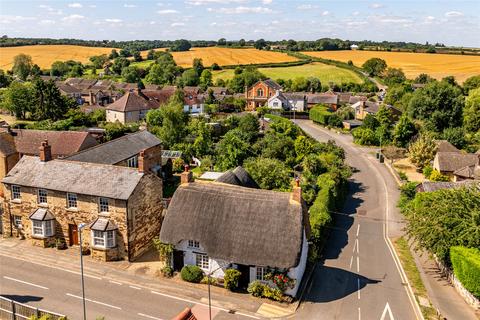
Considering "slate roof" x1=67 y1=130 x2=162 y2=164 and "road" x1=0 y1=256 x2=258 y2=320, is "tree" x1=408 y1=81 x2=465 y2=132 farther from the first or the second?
"road" x1=0 y1=256 x2=258 y2=320

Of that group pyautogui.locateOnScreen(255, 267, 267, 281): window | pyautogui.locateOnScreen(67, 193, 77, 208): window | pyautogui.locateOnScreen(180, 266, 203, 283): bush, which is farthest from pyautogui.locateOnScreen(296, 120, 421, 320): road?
pyautogui.locateOnScreen(67, 193, 77, 208): window

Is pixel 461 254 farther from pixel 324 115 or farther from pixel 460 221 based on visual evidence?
pixel 324 115

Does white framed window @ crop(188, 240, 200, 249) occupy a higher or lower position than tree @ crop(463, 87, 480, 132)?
lower

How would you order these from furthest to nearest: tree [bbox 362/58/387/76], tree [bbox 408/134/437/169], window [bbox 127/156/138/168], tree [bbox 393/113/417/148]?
tree [bbox 362/58/387/76]
tree [bbox 393/113/417/148]
tree [bbox 408/134/437/169]
window [bbox 127/156/138/168]

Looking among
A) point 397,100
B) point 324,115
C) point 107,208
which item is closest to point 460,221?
point 107,208

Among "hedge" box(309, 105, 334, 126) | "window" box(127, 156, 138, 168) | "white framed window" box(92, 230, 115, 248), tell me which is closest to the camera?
"white framed window" box(92, 230, 115, 248)

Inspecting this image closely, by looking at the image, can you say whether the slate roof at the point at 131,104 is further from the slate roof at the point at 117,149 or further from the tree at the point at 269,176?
the tree at the point at 269,176

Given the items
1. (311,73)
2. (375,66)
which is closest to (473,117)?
(311,73)

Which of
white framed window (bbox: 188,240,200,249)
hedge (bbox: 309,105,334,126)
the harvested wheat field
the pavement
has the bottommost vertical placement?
the pavement
